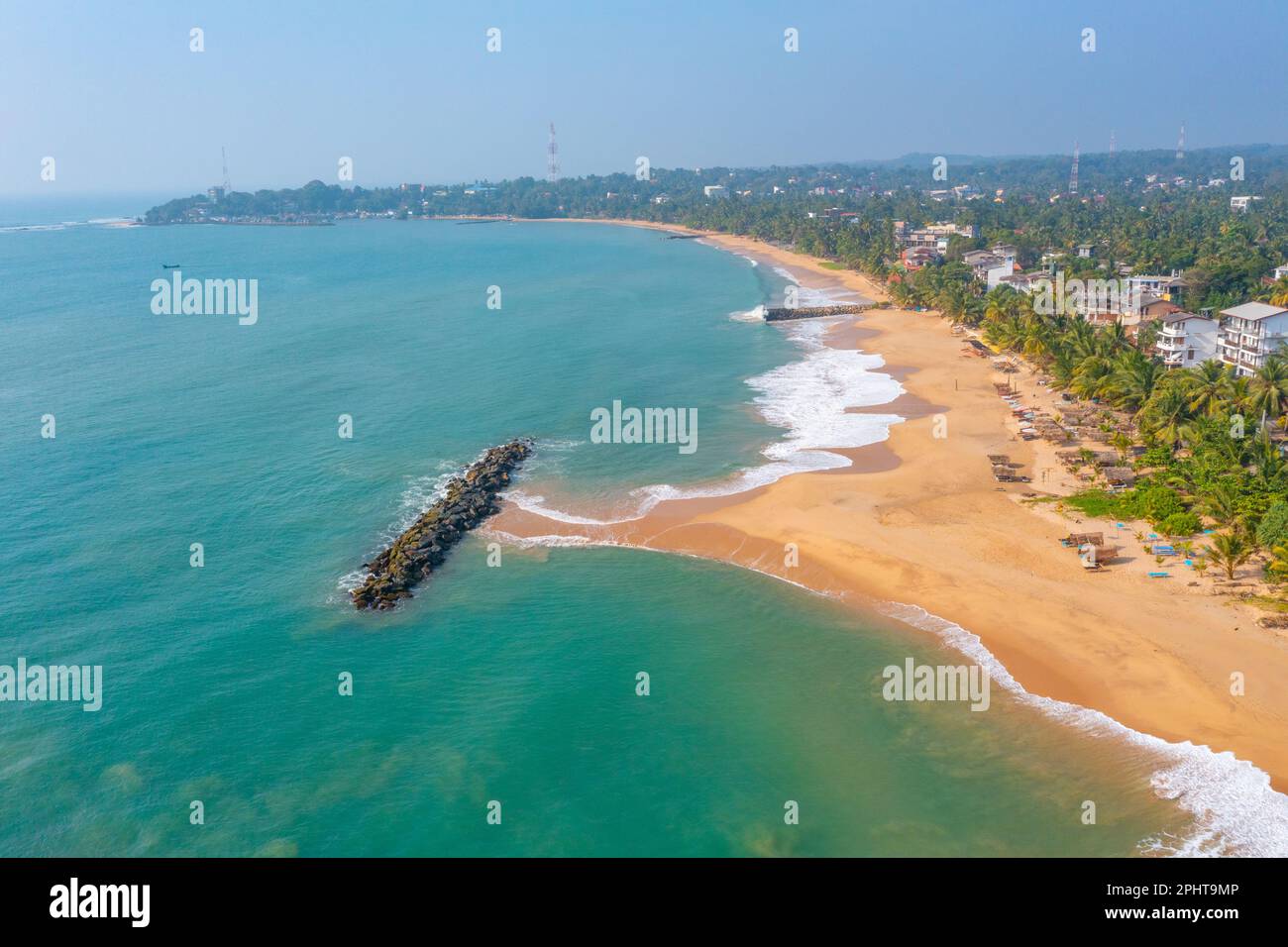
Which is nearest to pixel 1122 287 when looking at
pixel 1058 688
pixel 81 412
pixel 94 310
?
pixel 1058 688

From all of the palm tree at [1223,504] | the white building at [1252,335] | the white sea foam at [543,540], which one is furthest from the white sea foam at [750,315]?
the palm tree at [1223,504]

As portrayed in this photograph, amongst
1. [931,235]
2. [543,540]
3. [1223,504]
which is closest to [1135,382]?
[1223,504]

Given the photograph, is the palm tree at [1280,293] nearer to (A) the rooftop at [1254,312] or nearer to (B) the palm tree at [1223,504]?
(A) the rooftop at [1254,312]

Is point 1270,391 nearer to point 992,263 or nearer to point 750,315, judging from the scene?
point 750,315
